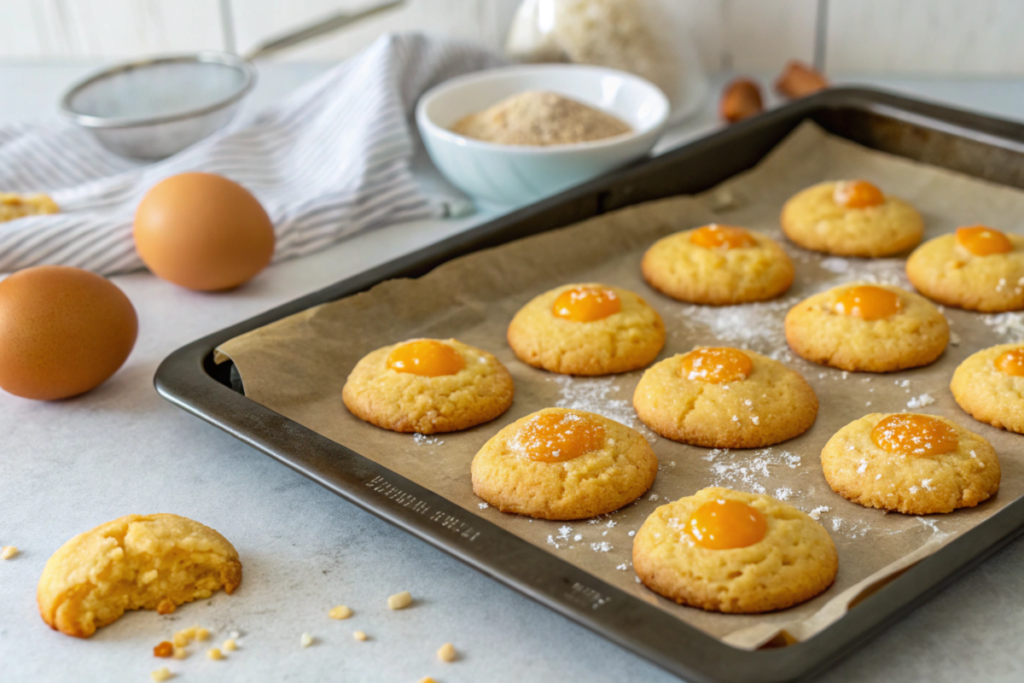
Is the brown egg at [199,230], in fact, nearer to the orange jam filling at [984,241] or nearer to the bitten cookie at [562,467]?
the bitten cookie at [562,467]

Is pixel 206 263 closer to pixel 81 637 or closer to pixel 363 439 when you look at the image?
pixel 363 439

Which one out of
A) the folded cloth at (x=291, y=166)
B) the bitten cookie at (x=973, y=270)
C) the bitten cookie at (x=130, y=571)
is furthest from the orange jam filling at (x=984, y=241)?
the bitten cookie at (x=130, y=571)

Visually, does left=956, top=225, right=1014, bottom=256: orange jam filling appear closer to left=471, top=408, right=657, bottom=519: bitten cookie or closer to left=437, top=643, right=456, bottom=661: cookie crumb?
left=471, top=408, right=657, bottom=519: bitten cookie

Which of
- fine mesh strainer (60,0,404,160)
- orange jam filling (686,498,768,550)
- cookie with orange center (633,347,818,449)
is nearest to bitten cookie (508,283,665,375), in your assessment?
cookie with orange center (633,347,818,449)

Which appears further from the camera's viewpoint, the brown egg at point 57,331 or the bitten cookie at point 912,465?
the brown egg at point 57,331

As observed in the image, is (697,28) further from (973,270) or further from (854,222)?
(973,270)

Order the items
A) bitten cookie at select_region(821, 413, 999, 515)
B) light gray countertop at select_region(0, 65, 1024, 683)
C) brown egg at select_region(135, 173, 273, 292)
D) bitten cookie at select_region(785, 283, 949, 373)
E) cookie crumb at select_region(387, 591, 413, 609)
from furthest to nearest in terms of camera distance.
Result: brown egg at select_region(135, 173, 273, 292) → bitten cookie at select_region(785, 283, 949, 373) → bitten cookie at select_region(821, 413, 999, 515) → cookie crumb at select_region(387, 591, 413, 609) → light gray countertop at select_region(0, 65, 1024, 683)
